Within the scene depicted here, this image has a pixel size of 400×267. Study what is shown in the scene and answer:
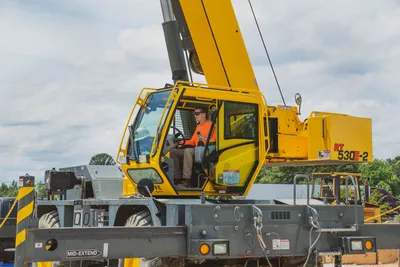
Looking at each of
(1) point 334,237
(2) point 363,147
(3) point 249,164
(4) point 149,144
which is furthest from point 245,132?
(2) point 363,147

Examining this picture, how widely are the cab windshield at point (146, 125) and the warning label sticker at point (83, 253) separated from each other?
95.6 inches

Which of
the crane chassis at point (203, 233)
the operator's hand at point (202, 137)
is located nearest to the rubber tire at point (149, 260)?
the crane chassis at point (203, 233)

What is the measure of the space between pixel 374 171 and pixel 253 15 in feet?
98.7

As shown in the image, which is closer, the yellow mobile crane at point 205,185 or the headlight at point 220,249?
the yellow mobile crane at point 205,185

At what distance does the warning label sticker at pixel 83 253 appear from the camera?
6688 millimetres

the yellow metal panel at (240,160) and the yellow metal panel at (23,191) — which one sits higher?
the yellow metal panel at (240,160)

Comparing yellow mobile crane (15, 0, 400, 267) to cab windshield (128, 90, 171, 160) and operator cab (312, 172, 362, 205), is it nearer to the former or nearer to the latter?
cab windshield (128, 90, 171, 160)

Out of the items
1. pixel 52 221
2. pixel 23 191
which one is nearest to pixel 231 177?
pixel 23 191

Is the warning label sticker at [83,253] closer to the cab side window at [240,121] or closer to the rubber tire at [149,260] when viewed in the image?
the rubber tire at [149,260]

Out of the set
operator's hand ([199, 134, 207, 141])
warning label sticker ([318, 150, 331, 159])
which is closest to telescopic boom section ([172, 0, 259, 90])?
warning label sticker ([318, 150, 331, 159])

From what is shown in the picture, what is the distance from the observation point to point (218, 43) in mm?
11930

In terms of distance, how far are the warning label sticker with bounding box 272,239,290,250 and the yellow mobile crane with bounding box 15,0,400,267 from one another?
0.5 inches

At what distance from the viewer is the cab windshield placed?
9.06 m

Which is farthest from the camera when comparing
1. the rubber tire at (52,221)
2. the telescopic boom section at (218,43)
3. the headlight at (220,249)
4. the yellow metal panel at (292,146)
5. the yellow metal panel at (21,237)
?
Answer: the telescopic boom section at (218,43)
